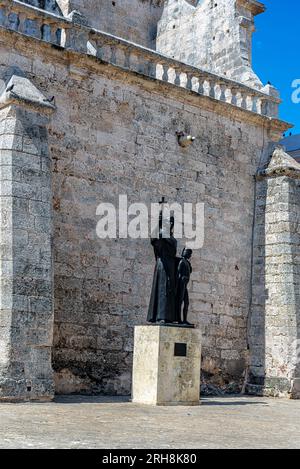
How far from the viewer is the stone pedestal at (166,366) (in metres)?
8.31

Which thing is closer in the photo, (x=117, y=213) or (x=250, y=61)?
(x=117, y=213)

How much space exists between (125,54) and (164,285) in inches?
156

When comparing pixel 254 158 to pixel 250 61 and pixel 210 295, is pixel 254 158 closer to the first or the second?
pixel 250 61

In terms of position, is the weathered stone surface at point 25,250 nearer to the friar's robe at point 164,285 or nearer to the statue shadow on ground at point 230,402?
the friar's robe at point 164,285

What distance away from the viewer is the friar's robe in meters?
8.66

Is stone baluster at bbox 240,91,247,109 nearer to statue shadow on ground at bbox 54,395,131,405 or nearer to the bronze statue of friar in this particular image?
the bronze statue of friar

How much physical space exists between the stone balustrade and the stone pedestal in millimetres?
4288

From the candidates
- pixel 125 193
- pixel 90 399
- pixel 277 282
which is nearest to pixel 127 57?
pixel 125 193

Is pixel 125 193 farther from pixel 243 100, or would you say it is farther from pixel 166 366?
pixel 243 100

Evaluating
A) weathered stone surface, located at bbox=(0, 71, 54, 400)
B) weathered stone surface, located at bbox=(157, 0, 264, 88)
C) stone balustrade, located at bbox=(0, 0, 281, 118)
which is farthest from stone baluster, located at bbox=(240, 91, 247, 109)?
weathered stone surface, located at bbox=(0, 71, 54, 400)

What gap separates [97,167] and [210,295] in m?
2.99

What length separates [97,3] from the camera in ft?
45.0

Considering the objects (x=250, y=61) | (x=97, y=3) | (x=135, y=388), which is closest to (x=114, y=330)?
(x=135, y=388)

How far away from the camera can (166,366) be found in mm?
8375
